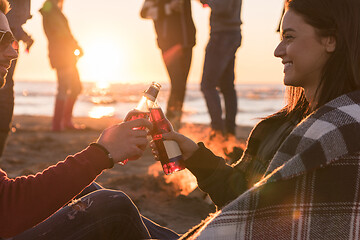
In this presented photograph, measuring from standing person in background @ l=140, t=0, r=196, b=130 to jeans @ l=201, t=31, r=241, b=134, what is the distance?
0.92ft

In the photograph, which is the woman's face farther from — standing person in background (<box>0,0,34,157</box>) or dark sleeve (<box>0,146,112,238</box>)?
standing person in background (<box>0,0,34,157</box>)

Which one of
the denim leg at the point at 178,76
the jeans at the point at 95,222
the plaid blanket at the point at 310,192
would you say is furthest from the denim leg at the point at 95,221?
the denim leg at the point at 178,76

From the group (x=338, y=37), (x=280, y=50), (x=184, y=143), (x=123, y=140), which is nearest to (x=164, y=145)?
(x=184, y=143)

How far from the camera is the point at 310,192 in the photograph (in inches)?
57.1

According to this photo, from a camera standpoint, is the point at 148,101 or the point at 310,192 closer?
the point at 310,192

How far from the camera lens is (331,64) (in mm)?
1741

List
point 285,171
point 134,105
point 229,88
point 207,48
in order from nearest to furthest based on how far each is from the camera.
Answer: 1. point 285,171
2. point 207,48
3. point 229,88
4. point 134,105

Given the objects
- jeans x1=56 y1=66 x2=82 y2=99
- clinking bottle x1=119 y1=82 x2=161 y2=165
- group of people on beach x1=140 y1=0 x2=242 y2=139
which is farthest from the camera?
jeans x1=56 y1=66 x2=82 y2=99

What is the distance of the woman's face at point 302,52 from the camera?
1754mm

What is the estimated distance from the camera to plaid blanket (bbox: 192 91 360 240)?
4.67 ft

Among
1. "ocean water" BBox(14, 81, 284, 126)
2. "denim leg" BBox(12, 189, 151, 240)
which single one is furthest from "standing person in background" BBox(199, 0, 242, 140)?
"denim leg" BBox(12, 189, 151, 240)

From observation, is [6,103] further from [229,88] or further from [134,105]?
[134,105]

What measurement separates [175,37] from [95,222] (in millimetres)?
3908

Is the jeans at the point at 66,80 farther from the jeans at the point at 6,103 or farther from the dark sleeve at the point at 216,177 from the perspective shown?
the dark sleeve at the point at 216,177
